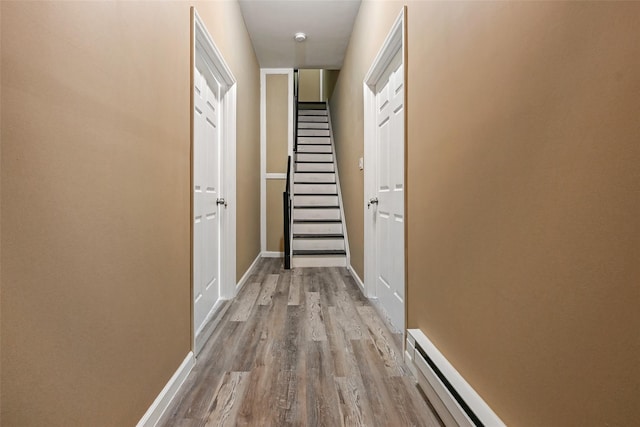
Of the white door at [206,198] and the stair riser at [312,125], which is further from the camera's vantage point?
the stair riser at [312,125]

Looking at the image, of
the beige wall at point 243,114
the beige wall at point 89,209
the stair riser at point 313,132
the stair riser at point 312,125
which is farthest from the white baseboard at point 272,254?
the beige wall at point 89,209

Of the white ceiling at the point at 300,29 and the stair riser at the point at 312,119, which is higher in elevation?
the white ceiling at the point at 300,29

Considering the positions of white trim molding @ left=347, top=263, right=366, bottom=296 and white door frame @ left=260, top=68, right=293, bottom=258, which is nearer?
white trim molding @ left=347, top=263, right=366, bottom=296

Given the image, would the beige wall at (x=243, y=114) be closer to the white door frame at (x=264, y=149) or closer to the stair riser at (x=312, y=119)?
the white door frame at (x=264, y=149)

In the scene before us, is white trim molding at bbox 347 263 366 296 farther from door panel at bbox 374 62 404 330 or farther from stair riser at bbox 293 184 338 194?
stair riser at bbox 293 184 338 194

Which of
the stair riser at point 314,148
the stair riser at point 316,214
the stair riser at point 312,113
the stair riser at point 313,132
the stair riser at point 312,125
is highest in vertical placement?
the stair riser at point 312,113

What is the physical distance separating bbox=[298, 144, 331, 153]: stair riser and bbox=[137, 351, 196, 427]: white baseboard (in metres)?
4.69

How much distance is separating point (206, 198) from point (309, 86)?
5.77 metres

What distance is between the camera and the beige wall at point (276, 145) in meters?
5.25

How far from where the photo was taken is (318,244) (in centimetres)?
460

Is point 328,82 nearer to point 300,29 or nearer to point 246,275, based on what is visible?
point 300,29

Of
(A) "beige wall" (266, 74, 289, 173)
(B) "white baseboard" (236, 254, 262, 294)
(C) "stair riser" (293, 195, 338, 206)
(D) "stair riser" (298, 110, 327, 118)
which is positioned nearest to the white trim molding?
(B) "white baseboard" (236, 254, 262, 294)

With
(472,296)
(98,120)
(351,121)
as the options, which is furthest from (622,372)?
(351,121)

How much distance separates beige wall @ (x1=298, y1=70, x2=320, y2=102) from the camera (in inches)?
298
